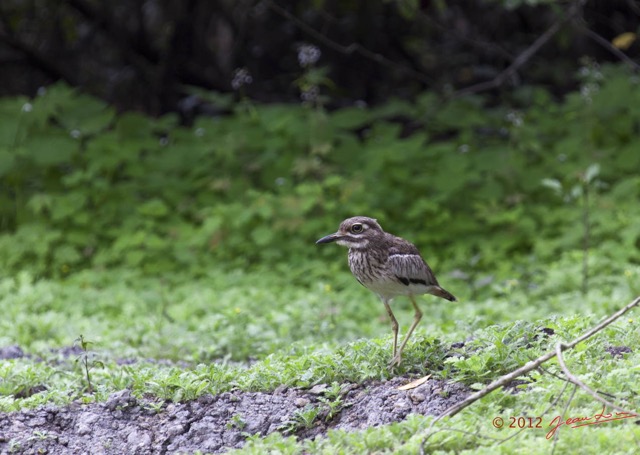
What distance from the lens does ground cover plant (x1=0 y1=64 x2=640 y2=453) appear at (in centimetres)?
495

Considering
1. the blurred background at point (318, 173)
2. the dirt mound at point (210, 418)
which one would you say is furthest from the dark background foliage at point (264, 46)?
the dirt mound at point (210, 418)

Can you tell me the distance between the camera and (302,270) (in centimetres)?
930

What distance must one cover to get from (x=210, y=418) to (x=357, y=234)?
1.41 meters

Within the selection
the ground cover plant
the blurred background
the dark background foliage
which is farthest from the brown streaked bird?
the dark background foliage

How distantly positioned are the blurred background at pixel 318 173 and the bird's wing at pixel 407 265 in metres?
2.73

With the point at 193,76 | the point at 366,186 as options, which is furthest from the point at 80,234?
the point at 193,76

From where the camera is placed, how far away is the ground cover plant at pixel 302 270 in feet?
16.2

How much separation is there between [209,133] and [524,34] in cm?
505

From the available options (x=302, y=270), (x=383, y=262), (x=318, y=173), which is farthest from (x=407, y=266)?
(x=318, y=173)

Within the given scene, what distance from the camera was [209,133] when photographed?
1111cm

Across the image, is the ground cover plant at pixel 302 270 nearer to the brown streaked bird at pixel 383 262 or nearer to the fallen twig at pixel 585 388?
the fallen twig at pixel 585 388

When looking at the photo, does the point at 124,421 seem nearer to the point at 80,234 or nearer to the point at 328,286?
the point at 328,286

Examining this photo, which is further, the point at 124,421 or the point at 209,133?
the point at 209,133

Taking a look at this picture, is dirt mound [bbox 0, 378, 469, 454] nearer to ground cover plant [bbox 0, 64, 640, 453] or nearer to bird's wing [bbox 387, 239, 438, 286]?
ground cover plant [bbox 0, 64, 640, 453]
